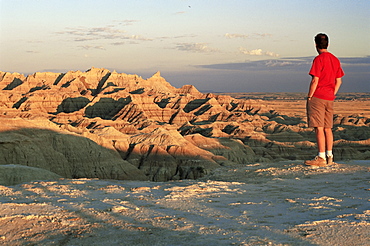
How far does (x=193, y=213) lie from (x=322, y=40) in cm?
640

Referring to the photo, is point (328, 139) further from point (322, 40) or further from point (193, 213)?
point (193, 213)

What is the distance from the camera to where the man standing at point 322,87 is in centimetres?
1112

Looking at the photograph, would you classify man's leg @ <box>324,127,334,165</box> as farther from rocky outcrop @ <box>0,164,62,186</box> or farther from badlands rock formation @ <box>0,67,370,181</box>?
badlands rock formation @ <box>0,67,370,181</box>

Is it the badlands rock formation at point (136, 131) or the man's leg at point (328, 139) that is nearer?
the man's leg at point (328, 139)

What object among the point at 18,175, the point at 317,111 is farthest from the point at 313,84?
the point at 18,175

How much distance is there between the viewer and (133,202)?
26.7 ft

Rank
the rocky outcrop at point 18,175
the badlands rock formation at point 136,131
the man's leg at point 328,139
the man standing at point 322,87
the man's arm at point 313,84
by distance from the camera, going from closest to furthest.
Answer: the man's arm at point 313,84 < the man standing at point 322,87 < the man's leg at point 328,139 < the rocky outcrop at point 18,175 < the badlands rock formation at point 136,131

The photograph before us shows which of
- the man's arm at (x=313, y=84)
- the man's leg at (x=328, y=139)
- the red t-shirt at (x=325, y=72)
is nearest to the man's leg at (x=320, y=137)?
the man's leg at (x=328, y=139)

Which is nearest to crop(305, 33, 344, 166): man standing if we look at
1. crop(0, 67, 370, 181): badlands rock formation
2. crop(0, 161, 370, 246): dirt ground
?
crop(0, 161, 370, 246): dirt ground

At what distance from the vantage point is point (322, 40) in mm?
11391

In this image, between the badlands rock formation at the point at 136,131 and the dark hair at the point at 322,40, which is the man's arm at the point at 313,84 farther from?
the badlands rock formation at the point at 136,131

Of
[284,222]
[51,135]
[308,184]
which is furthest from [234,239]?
[51,135]

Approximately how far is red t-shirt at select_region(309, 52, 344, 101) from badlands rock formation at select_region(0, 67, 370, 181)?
141ft

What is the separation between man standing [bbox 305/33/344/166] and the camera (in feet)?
36.5
